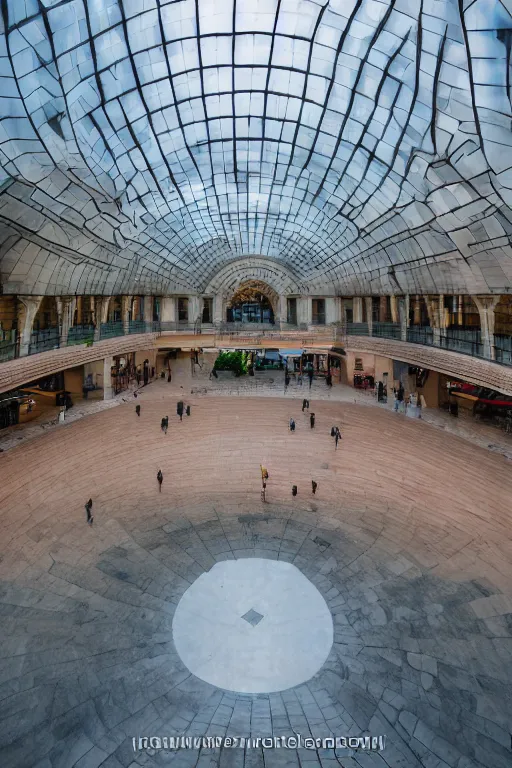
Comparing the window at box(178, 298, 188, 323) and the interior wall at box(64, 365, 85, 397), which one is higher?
the window at box(178, 298, 188, 323)

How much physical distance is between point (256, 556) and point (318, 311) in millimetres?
34482

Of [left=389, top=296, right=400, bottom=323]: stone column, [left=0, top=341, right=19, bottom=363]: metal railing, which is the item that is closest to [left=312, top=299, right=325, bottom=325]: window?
[left=389, top=296, right=400, bottom=323]: stone column

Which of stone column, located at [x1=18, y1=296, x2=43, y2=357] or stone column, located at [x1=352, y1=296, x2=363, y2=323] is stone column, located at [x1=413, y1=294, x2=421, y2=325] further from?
stone column, located at [x1=18, y1=296, x2=43, y2=357]

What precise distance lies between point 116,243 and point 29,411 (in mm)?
12784

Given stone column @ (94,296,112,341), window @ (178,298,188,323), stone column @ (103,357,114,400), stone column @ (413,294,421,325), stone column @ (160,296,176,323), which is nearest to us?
stone column @ (103,357,114,400)

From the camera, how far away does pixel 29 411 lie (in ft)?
93.3

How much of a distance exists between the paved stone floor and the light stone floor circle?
342 mm

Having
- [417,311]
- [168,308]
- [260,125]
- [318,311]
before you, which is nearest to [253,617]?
[260,125]

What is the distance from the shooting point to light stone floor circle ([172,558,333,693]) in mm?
11625

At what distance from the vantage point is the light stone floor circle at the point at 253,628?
11.6 metres

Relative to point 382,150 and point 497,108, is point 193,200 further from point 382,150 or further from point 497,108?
point 497,108

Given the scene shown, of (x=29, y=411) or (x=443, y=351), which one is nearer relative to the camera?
(x=443, y=351)

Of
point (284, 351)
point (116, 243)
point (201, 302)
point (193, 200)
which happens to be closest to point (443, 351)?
point (284, 351)

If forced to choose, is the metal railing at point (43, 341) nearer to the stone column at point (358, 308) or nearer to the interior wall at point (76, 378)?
the interior wall at point (76, 378)
